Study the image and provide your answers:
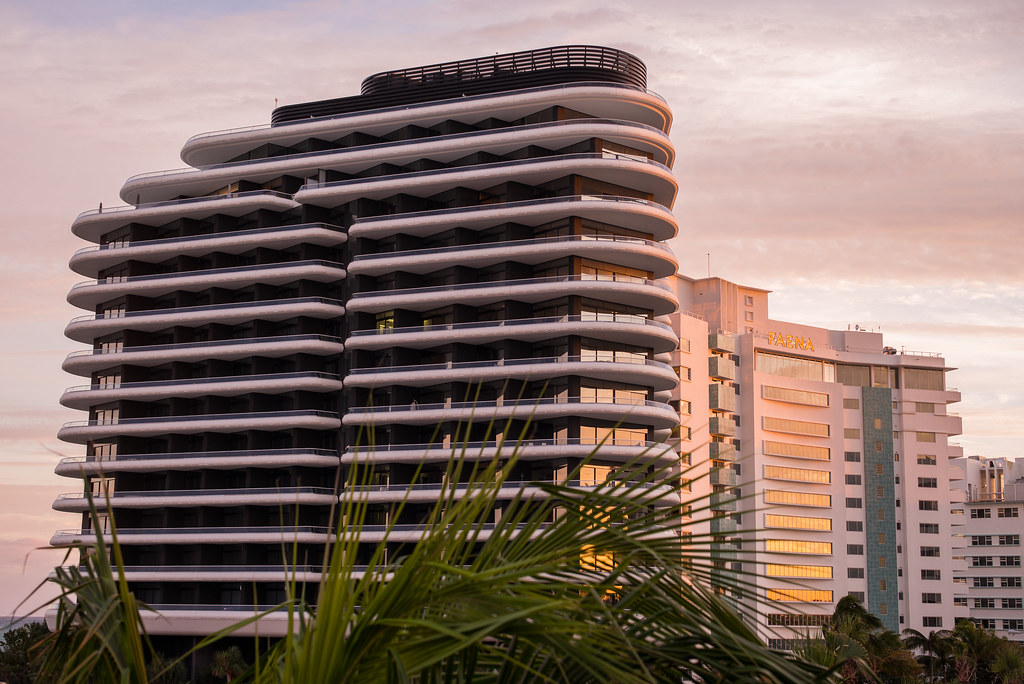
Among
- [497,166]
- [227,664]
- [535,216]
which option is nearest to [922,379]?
[535,216]

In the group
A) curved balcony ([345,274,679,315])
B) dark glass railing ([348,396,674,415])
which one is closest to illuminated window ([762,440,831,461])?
curved balcony ([345,274,679,315])

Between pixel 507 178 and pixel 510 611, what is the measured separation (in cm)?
7973

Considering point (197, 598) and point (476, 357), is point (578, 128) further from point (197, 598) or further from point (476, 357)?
point (197, 598)

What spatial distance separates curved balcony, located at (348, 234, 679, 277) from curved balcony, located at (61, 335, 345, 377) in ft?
21.7

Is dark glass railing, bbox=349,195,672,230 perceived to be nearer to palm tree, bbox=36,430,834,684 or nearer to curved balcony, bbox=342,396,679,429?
curved balcony, bbox=342,396,679,429

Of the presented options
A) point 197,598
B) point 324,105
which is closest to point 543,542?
point 197,598

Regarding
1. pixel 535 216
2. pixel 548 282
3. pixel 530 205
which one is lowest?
pixel 548 282

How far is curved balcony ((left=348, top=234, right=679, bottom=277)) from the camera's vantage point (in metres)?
82.2

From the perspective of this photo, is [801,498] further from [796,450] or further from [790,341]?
[790,341]

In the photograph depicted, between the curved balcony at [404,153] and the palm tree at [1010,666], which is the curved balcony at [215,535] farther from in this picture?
the palm tree at [1010,666]

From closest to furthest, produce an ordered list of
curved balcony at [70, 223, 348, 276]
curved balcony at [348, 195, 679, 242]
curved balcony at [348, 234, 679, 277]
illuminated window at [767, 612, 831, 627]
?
illuminated window at [767, 612, 831, 627], curved balcony at [348, 234, 679, 277], curved balcony at [348, 195, 679, 242], curved balcony at [70, 223, 348, 276]

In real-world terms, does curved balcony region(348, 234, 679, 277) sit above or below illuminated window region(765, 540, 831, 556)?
above

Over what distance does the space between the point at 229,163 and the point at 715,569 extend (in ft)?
312

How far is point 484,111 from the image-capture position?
289ft
